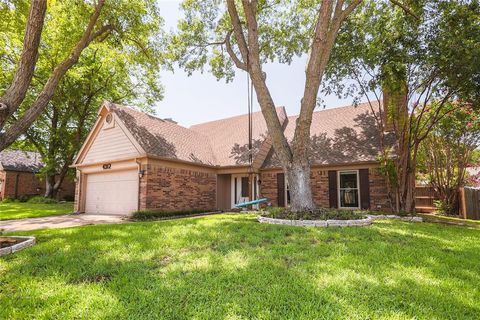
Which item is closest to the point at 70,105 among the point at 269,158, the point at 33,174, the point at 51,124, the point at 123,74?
the point at 51,124

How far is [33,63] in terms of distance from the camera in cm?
564

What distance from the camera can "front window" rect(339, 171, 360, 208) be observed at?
41.2 ft

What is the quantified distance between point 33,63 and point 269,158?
11.4 metres

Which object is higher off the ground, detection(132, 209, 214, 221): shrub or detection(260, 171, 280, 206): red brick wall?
detection(260, 171, 280, 206): red brick wall

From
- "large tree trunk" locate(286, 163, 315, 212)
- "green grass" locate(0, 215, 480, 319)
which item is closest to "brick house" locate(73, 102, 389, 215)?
"large tree trunk" locate(286, 163, 315, 212)

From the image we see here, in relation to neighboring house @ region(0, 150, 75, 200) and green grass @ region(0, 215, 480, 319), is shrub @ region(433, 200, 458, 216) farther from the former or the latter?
neighboring house @ region(0, 150, 75, 200)

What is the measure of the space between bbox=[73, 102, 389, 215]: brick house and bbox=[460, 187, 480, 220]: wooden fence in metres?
3.92

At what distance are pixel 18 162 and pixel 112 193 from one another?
20472 millimetres

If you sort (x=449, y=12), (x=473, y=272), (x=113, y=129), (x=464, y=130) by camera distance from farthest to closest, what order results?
1. (x=113, y=129)
2. (x=464, y=130)
3. (x=449, y=12)
4. (x=473, y=272)

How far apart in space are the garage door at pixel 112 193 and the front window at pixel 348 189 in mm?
9666

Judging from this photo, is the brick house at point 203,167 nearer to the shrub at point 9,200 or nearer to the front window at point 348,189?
the front window at point 348,189

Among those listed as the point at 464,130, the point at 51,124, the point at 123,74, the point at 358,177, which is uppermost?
the point at 123,74

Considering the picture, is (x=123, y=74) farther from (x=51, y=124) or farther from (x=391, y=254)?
(x=391, y=254)

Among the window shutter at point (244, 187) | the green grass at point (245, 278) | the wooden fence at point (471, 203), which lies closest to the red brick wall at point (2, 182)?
the window shutter at point (244, 187)
